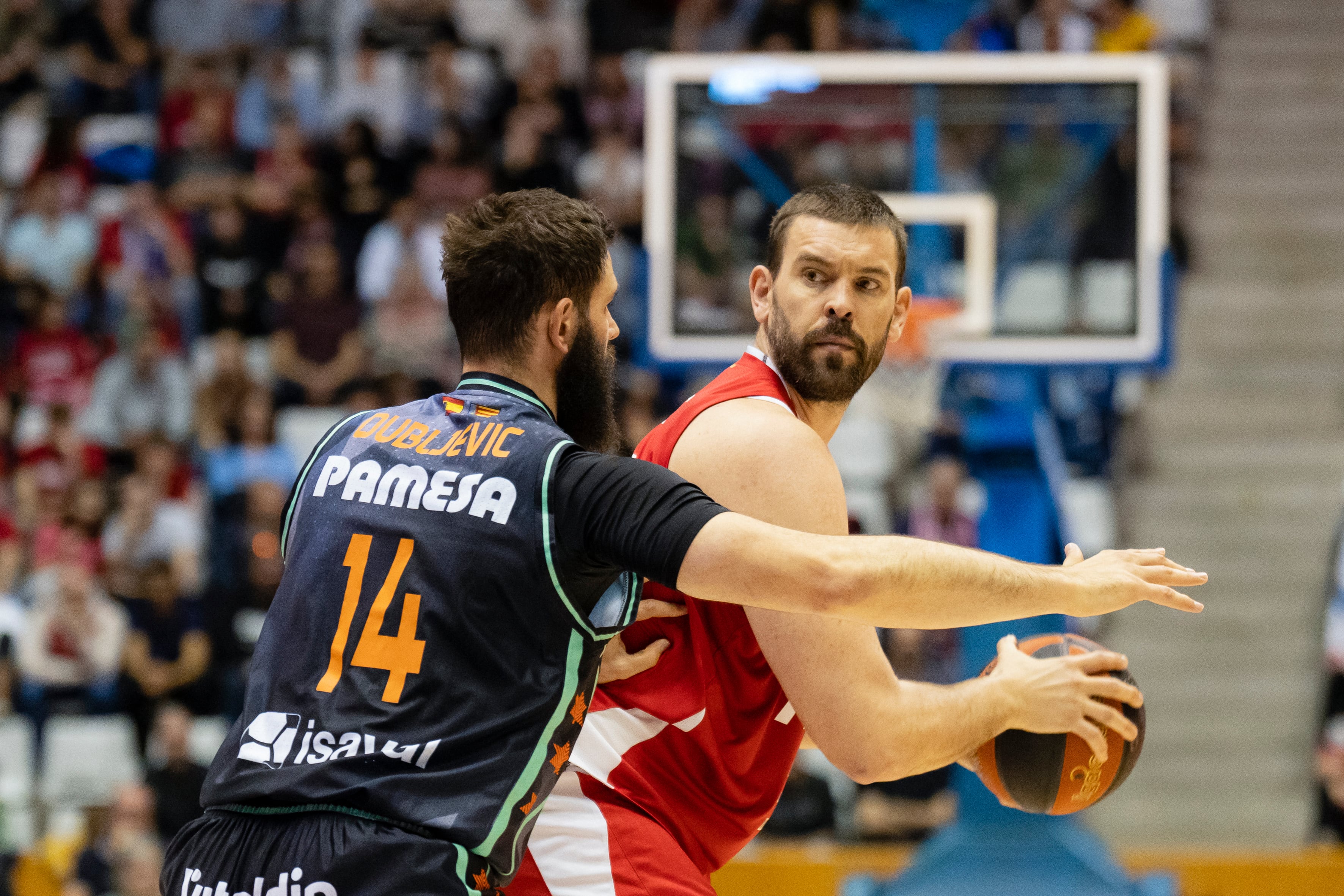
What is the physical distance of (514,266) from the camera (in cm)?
283

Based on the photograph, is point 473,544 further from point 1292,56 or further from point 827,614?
point 1292,56

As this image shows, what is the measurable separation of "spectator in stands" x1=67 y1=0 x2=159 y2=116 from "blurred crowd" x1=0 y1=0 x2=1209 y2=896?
0.08 feet

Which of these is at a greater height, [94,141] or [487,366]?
[94,141]

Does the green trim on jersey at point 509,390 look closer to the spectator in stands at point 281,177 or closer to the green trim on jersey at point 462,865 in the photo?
the green trim on jersey at point 462,865

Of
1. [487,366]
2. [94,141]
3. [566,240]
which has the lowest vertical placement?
[487,366]

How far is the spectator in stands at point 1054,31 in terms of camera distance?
422 inches

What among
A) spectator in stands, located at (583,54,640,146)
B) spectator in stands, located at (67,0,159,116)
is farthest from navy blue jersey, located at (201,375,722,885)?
spectator in stands, located at (67,0,159,116)

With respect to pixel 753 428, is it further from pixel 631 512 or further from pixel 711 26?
pixel 711 26

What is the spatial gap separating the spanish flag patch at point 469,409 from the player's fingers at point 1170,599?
4.61 ft

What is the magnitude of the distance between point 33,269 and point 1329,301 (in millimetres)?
10097

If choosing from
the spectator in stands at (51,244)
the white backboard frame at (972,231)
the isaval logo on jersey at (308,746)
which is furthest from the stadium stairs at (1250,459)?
the spectator in stands at (51,244)

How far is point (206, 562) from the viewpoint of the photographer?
31.2 feet

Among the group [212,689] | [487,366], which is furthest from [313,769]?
[212,689]

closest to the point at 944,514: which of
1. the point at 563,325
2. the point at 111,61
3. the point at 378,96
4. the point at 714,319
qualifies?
the point at 714,319
